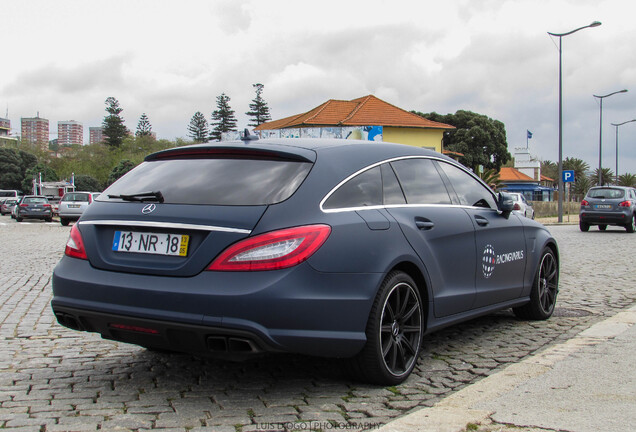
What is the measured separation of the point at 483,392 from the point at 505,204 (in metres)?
2.21

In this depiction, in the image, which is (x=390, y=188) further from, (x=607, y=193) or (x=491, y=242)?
(x=607, y=193)

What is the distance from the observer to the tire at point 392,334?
160 inches

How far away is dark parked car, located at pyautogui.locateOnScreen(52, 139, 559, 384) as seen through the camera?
3.71 meters

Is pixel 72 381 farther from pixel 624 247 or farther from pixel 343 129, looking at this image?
pixel 343 129

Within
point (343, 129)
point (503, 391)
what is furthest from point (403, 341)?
point (343, 129)

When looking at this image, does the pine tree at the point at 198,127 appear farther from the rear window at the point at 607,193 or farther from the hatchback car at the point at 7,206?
the rear window at the point at 607,193

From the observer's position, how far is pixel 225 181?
4.10 metres

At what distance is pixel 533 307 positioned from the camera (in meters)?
6.48

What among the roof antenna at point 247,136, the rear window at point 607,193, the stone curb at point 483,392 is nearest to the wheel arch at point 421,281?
the stone curb at point 483,392

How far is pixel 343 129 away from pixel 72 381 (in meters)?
49.8

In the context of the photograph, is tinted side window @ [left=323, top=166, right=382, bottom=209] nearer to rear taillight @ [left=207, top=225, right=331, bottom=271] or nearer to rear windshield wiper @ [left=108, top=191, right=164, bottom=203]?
rear taillight @ [left=207, top=225, right=331, bottom=271]

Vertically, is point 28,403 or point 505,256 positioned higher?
point 505,256

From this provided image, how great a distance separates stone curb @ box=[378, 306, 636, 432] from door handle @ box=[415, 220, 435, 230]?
104cm

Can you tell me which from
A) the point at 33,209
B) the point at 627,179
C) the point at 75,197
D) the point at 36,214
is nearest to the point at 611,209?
the point at 75,197
